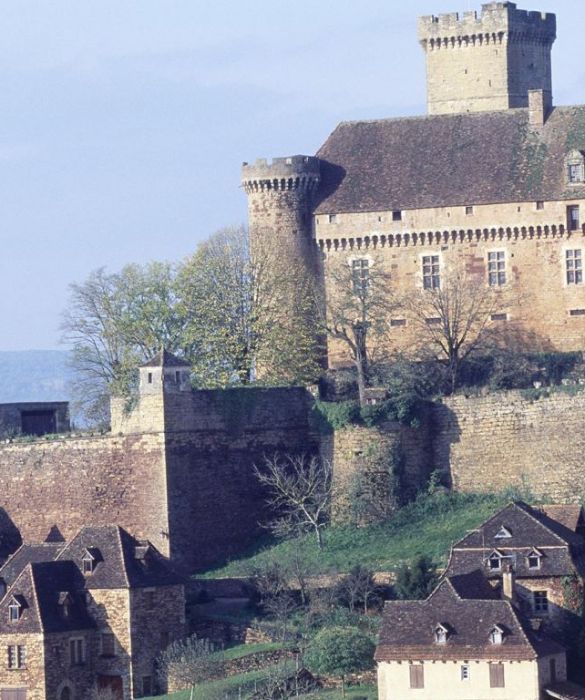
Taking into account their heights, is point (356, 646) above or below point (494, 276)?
below

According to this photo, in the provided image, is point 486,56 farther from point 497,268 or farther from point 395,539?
point 395,539

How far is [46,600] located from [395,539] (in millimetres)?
9895

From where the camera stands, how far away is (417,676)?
64062 mm

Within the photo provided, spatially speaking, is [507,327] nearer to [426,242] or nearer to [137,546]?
[426,242]

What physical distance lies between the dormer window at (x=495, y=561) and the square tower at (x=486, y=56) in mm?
25714

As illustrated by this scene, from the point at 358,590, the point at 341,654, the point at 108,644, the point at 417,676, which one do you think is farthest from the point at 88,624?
the point at 417,676

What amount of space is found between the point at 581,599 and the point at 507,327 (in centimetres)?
1741

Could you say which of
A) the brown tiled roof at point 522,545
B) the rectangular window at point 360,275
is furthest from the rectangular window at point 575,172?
the brown tiled roof at point 522,545

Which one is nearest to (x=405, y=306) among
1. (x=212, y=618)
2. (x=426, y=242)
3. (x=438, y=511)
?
(x=426, y=242)

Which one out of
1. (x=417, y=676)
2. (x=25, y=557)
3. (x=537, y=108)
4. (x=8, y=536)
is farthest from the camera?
(x=537, y=108)

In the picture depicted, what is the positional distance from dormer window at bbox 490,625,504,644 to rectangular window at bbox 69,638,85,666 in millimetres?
11461

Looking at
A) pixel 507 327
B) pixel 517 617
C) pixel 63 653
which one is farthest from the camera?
pixel 507 327

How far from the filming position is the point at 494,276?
273 ft

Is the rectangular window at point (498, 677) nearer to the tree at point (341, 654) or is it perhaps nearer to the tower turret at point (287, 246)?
the tree at point (341, 654)
